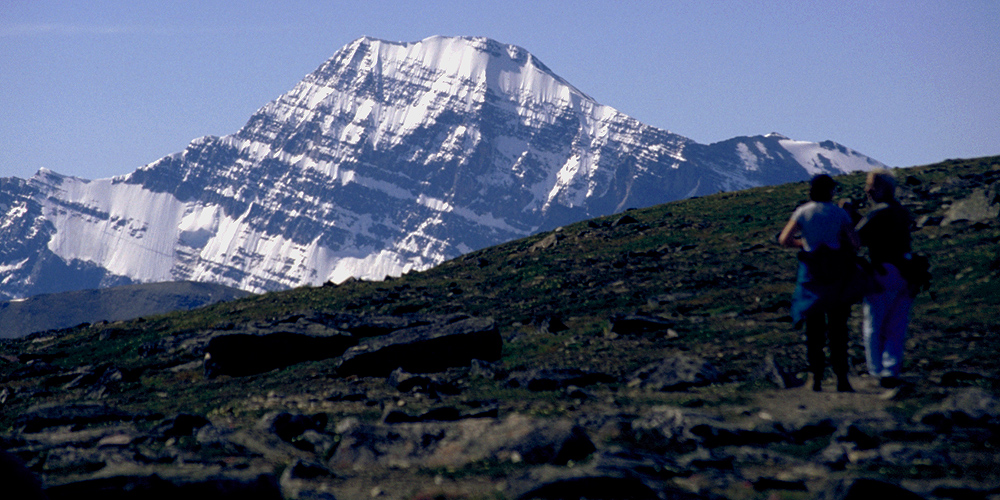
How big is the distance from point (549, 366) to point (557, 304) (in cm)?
1018

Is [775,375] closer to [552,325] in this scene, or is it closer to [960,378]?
[960,378]

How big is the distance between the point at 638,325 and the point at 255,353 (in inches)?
375

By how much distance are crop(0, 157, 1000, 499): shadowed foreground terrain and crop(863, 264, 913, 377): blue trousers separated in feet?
1.20

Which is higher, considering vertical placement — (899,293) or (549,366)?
(899,293)

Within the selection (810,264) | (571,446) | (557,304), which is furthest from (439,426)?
(557,304)

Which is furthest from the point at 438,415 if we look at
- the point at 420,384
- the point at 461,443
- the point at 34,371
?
the point at 34,371

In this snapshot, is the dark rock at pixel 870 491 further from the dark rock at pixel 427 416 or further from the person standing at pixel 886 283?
the dark rock at pixel 427 416

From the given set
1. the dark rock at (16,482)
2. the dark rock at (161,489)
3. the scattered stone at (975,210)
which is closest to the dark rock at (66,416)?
the dark rock at (161,489)

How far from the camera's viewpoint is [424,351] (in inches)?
803

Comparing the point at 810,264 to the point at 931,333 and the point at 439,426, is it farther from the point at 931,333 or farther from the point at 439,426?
the point at 439,426

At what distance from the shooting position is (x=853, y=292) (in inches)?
557

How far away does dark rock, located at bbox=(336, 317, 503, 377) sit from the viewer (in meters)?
20.1

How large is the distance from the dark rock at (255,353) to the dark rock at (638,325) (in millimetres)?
7326

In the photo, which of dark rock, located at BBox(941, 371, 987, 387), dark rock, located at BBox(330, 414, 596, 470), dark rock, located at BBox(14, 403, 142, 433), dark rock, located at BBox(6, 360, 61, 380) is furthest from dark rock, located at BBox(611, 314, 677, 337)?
dark rock, located at BBox(6, 360, 61, 380)
